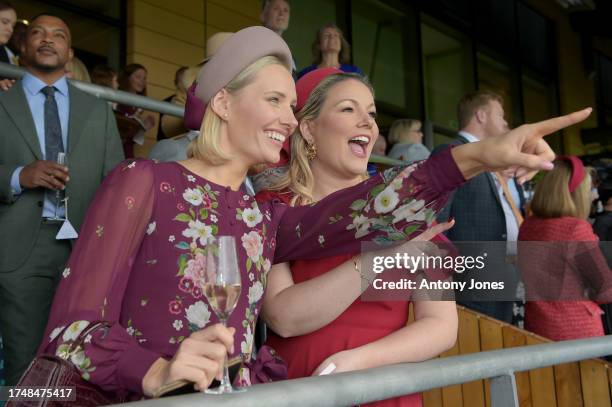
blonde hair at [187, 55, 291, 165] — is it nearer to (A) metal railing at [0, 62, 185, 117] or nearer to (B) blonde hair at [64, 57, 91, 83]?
(A) metal railing at [0, 62, 185, 117]

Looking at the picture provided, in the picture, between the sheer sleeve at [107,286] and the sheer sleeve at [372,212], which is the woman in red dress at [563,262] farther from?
the sheer sleeve at [107,286]

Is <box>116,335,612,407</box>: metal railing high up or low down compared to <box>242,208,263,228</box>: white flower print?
down

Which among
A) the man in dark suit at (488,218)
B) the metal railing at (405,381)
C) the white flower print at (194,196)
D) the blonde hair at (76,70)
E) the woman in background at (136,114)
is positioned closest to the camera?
the metal railing at (405,381)

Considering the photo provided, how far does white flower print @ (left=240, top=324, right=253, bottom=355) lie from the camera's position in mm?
1354

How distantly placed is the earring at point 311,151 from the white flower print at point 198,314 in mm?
674

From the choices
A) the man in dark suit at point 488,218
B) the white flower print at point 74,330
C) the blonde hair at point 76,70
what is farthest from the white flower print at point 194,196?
the blonde hair at point 76,70

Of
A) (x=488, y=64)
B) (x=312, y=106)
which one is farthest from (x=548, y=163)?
(x=488, y=64)

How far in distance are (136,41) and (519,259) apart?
12.4 feet

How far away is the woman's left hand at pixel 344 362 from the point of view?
4.70 feet

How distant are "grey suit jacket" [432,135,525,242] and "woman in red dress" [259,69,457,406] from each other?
168 cm

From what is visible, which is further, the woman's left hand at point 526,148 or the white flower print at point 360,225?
the white flower print at point 360,225

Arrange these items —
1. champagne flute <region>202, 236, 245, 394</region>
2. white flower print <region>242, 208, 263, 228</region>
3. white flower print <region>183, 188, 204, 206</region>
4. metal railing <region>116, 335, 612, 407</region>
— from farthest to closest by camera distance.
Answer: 1. white flower print <region>242, 208, 263, 228</region>
2. white flower print <region>183, 188, 204, 206</region>
3. champagne flute <region>202, 236, 245, 394</region>
4. metal railing <region>116, 335, 612, 407</region>

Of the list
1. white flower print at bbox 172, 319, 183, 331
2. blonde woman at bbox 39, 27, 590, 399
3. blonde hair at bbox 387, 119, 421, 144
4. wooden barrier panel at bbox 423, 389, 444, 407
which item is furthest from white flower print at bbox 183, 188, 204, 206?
blonde hair at bbox 387, 119, 421, 144

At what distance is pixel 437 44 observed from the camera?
Result: 9312mm
